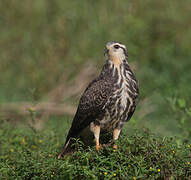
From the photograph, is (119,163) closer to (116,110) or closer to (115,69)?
(116,110)

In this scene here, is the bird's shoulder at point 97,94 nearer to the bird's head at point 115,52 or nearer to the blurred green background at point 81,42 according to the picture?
the bird's head at point 115,52

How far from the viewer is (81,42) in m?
11.5

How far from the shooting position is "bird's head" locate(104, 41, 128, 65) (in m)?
5.75

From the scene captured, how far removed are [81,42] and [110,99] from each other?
617 cm

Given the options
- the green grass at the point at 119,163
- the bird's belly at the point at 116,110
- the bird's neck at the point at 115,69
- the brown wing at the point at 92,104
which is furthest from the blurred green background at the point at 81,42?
the green grass at the point at 119,163

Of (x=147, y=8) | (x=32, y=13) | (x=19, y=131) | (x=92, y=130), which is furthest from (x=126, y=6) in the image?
(x=92, y=130)

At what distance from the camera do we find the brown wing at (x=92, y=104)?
18.1 ft

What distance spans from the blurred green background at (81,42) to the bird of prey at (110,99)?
15.5 ft

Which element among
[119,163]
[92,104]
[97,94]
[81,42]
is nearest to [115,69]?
[97,94]

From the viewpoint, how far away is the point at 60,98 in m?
11.2

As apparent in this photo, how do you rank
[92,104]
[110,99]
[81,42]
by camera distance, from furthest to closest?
[81,42] → [92,104] → [110,99]

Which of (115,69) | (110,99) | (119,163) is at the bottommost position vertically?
(119,163)

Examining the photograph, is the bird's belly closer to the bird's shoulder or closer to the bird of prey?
the bird of prey

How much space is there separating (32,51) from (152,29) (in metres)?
3.50
